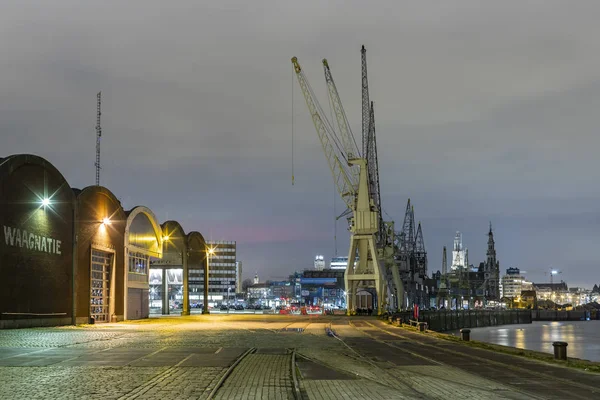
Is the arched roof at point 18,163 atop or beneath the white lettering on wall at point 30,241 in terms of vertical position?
atop

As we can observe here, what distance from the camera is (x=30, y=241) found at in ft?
154

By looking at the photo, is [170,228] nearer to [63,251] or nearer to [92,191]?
[92,191]

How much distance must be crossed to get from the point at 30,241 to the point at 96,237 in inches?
497

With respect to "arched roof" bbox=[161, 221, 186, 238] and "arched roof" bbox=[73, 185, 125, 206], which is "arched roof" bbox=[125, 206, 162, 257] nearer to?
"arched roof" bbox=[73, 185, 125, 206]

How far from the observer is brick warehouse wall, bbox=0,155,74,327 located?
43719 mm

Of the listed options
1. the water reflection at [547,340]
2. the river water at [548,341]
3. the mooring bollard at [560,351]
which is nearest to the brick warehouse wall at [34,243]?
the mooring bollard at [560,351]

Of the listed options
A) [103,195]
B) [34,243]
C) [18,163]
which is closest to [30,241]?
[34,243]

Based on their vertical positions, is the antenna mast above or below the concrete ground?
above

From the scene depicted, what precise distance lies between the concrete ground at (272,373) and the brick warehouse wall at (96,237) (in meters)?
21.9

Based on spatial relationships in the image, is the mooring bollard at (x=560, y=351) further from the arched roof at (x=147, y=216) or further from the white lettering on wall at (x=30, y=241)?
the arched roof at (x=147, y=216)

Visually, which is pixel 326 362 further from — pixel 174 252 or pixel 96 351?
pixel 174 252

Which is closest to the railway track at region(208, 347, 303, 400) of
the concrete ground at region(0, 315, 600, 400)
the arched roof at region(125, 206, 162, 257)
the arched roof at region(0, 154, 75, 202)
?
the concrete ground at region(0, 315, 600, 400)

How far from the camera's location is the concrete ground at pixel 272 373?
17.5 meters

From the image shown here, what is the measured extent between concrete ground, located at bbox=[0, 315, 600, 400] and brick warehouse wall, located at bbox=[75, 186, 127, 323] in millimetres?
21935
